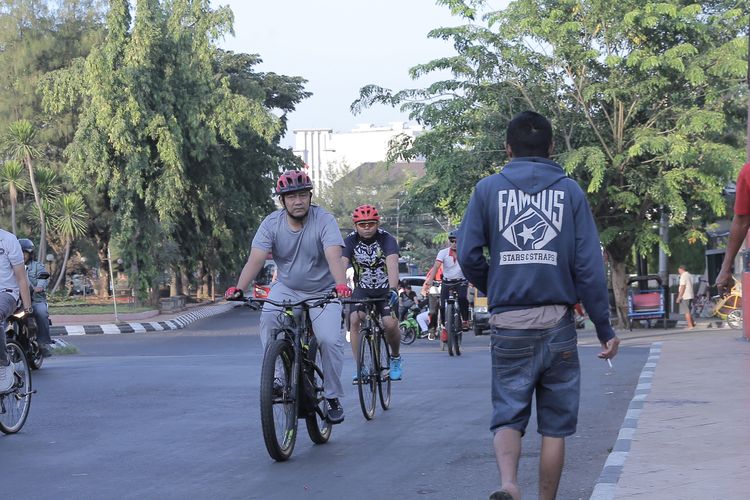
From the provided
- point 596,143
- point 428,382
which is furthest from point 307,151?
point 428,382

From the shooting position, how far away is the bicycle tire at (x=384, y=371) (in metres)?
10.7

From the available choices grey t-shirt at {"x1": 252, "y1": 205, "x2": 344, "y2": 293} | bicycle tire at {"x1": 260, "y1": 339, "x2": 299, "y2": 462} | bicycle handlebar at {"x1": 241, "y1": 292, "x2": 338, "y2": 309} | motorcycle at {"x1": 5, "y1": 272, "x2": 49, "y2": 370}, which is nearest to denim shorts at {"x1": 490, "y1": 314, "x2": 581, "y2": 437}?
bicycle tire at {"x1": 260, "y1": 339, "x2": 299, "y2": 462}

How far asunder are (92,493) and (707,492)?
328 cm

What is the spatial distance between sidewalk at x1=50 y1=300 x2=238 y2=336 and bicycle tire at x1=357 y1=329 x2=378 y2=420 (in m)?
20.2

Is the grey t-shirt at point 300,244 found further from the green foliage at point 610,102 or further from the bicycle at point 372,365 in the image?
the green foliage at point 610,102

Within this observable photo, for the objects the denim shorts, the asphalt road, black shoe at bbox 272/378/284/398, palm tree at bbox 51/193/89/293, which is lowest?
the asphalt road

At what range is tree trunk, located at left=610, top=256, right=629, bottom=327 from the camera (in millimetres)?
30953

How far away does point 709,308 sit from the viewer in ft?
134

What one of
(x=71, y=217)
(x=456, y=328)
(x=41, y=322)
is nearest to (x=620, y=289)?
(x=456, y=328)

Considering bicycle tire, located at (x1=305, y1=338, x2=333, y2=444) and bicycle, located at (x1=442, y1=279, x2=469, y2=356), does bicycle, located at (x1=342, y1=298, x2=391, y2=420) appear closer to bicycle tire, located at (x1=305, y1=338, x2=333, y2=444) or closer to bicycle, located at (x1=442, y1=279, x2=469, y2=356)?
bicycle tire, located at (x1=305, y1=338, x2=333, y2=444)

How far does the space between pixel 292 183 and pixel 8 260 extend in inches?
111

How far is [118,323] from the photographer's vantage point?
1347 inches

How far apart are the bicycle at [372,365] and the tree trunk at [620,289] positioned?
20.6 m

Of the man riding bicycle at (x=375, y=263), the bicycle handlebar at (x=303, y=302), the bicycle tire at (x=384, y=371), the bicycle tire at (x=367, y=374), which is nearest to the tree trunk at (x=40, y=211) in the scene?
the man riding bicycle at (x=375, y=263)
